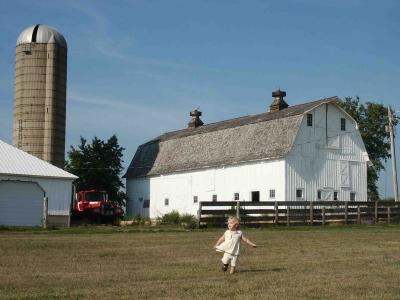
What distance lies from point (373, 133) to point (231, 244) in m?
50.6

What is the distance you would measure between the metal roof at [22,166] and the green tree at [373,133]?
32.7 meters

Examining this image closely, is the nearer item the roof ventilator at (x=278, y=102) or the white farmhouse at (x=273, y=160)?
the white farmhouse at (x=273, y=160)

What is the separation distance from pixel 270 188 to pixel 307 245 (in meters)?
21.7

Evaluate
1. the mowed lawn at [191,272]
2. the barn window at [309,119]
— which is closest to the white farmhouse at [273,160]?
the barn window at [309,119]

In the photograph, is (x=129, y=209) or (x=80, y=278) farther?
(x=129, y=209)

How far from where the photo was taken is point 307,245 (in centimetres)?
1886

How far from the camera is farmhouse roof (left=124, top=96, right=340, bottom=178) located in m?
41.5

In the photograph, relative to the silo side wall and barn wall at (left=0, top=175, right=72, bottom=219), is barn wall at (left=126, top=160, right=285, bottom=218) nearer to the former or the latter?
the silo side wall

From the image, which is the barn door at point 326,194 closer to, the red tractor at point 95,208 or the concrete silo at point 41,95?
the red tractor at point 95,208

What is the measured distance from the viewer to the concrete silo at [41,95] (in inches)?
1786

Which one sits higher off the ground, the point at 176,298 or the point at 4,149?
the point at 4,149

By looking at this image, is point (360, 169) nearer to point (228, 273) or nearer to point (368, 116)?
point (368, 116)

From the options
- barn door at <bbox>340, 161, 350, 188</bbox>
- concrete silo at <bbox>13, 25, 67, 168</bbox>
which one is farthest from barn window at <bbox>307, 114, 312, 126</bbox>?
concrete silo at <bbox>13, 25, 67, 168</bbox>

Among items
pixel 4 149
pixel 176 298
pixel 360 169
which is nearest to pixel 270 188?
pixel 360 169
